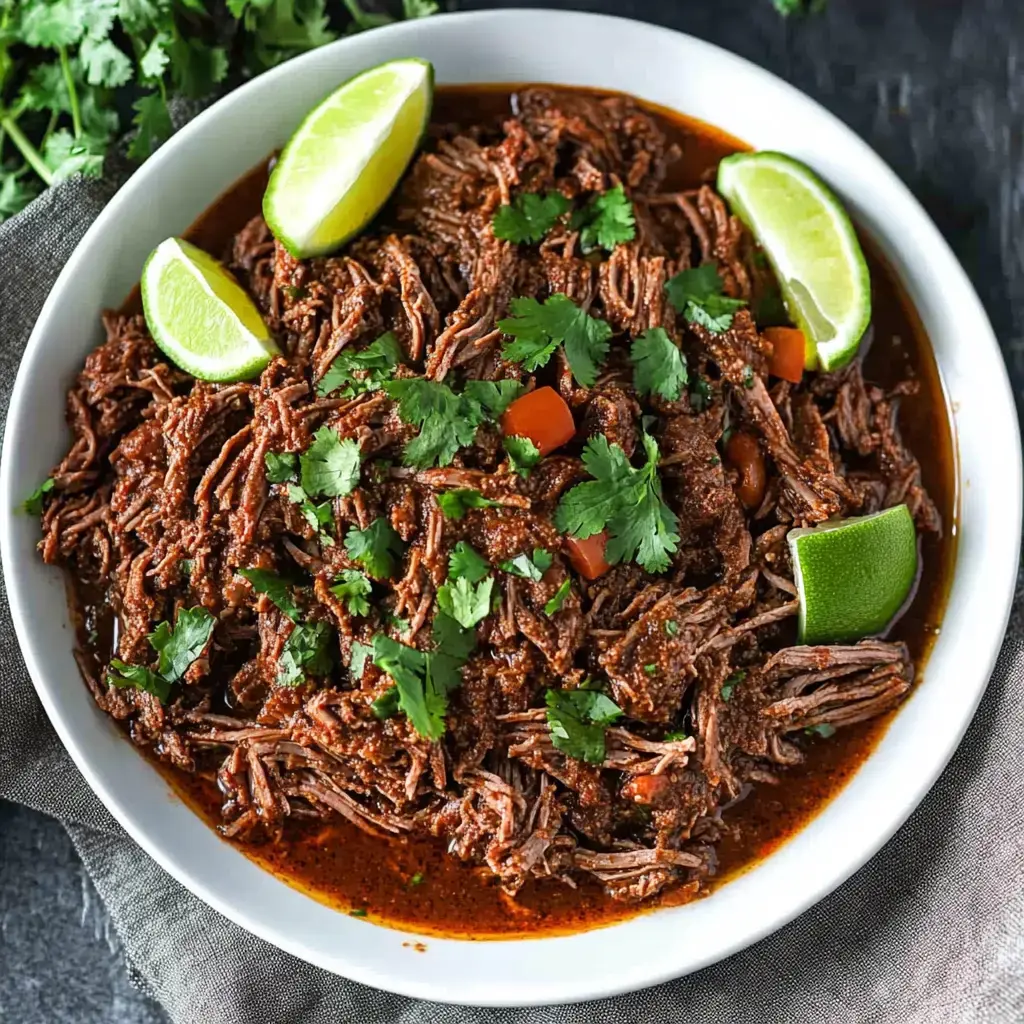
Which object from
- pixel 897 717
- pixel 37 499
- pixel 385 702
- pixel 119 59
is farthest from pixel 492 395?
pixel 119 59

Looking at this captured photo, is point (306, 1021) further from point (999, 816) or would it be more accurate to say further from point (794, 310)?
point (794, 310)

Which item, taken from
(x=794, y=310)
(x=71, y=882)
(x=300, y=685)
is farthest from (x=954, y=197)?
(x=71, y=882)

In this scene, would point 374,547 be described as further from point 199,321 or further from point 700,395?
point 700,395

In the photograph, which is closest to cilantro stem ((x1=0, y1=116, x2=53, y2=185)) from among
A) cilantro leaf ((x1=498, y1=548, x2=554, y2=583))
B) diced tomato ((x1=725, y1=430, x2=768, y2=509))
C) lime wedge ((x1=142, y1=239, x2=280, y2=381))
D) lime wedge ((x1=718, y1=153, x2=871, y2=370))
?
lime wedge ((x1=142, y1=239, x2=280, y2=381))

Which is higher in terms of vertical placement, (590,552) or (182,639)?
(182,639)

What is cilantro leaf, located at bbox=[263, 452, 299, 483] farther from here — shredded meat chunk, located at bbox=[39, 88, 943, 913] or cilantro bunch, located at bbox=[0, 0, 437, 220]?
cilantro bunch, located at bbox=[0, 0, 437, 220]
